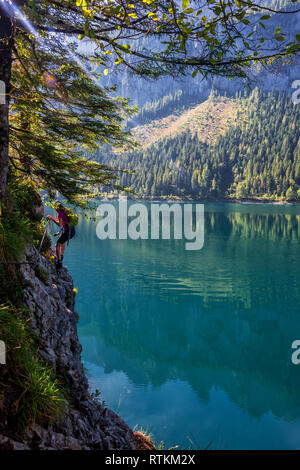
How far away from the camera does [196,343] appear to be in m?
21.3

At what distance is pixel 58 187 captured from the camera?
28.0 ft

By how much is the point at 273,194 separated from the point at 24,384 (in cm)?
16694

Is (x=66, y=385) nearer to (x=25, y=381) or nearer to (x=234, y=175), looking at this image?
(x=25, y=381)

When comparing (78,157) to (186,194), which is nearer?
(78,157)

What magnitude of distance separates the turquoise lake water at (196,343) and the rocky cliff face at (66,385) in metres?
6.86

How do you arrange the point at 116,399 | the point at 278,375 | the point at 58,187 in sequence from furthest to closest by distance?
1. the point at 278,375
2. the point at 116,399
3. the point at 58,187

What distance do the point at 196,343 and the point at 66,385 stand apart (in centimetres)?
1758

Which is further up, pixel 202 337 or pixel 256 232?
pixel 256 232

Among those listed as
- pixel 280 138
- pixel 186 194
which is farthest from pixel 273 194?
pixel 280 138

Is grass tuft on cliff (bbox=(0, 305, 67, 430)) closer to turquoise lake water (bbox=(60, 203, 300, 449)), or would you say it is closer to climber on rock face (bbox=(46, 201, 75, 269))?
climber on rock face (bbox=(46, 201, 75, 269))

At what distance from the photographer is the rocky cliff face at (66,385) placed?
3980 millimetres

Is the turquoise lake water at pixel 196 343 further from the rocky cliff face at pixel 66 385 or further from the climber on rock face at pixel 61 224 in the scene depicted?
the climber on rock face at pixel 61 224

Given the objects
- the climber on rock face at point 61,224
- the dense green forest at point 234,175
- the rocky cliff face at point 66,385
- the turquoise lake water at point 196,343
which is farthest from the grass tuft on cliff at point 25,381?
the dense green forest at point 234,175
